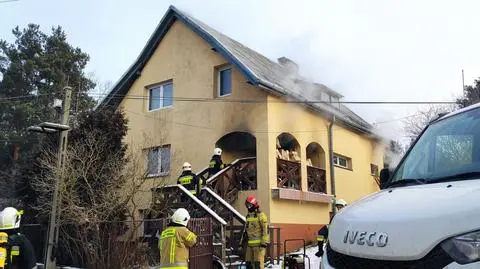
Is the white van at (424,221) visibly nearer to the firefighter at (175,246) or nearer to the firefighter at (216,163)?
the firefighter at (175,246)

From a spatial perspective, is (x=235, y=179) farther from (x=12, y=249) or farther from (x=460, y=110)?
(x=460, y=110)

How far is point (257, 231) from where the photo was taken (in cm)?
1041

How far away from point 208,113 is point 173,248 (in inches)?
407

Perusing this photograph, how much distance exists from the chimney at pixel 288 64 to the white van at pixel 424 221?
17.1m

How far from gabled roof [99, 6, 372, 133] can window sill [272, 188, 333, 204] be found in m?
3.13

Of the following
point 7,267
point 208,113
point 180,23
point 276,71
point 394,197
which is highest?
point 180,23

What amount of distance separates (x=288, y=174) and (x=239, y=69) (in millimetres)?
3821

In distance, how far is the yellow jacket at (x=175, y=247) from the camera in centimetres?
747

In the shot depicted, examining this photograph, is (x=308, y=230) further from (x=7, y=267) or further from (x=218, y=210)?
(x=7, y=267)

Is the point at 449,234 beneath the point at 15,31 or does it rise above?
beneath

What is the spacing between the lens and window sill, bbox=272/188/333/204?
14974mm

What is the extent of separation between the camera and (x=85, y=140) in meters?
14.8

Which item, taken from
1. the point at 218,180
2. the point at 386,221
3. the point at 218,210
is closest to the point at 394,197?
the point at 386,221

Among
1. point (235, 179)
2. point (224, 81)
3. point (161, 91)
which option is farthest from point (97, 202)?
point (161, 91)
